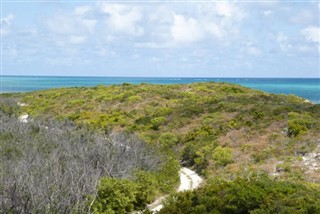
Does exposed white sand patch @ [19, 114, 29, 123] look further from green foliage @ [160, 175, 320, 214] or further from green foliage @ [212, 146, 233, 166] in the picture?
green foliage @ [160, 175, 320, 214]

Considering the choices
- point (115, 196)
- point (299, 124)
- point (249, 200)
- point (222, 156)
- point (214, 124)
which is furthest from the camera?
point (214, 124)

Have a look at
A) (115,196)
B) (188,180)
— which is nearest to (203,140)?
(188,180)

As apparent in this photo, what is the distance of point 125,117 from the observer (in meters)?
37.9

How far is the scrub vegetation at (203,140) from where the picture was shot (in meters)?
15.0

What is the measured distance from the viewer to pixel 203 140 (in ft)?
87.9

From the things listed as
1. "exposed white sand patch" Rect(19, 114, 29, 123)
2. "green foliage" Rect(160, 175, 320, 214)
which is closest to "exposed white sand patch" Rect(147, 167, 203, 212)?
"green foliage" Rect(160, 175, 320, 214)

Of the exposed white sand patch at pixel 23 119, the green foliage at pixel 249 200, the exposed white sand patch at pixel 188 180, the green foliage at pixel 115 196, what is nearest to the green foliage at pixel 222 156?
the exposed white sand patch at pixel 188 180

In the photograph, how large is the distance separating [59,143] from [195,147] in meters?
8.42

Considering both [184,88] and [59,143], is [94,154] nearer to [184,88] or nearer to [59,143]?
[59,143]

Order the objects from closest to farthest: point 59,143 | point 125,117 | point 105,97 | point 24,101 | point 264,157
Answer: point 59,143 < point 264,157 < point 125,117 < point 105,97 < point 24,101

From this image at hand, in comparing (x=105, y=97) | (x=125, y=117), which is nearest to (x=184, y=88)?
(x=105, y=97)

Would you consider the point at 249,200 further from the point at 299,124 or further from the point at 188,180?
the point at 299,124

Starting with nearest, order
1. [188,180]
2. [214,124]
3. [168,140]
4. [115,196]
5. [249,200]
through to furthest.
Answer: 1. [249,200]
2. [115,196]
3. [188,180]
4. [168,140]
5. [214,124]

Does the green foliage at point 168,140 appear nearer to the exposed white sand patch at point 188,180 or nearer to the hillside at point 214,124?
the hillside at point 214,124
